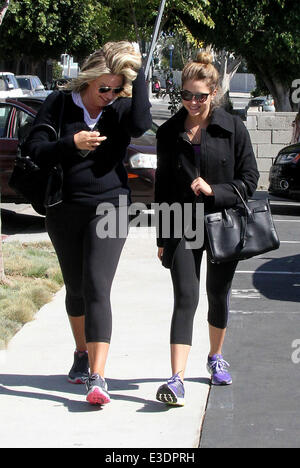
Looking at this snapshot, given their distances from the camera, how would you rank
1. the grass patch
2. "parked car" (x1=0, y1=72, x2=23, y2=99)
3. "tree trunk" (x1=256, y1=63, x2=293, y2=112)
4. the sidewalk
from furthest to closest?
"parked car" (x1=0, y1=72, x2=23, y2=99) < "tree trunk" (x1=256, y1=63, x2=293, y2=112) < the grass patch < the sidewalk

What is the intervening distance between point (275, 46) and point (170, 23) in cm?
324

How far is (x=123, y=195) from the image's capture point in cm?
476

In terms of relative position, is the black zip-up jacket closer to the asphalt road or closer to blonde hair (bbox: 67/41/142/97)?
blonde hair (bbox: 67/41/142/97)

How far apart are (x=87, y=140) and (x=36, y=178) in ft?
1.38

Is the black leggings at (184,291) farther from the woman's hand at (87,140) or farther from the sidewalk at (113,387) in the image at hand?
the woman's hand at (87,140)

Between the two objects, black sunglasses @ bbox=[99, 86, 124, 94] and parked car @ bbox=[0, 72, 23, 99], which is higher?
black sunglasses @ bbox=[99, 86, 124, 94]

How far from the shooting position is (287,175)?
13695mm

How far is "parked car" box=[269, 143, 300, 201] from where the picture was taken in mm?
13594

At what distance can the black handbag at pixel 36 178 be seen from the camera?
4.65 metres

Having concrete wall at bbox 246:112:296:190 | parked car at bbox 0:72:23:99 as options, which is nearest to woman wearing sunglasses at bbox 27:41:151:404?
concrete wall at bbox 246:112:296:190

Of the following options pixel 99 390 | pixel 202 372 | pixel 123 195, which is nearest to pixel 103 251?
pixel 123 195

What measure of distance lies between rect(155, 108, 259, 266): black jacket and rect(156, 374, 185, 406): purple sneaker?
680 mm

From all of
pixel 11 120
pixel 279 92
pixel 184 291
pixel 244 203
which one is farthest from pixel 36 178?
pixel 279 92
